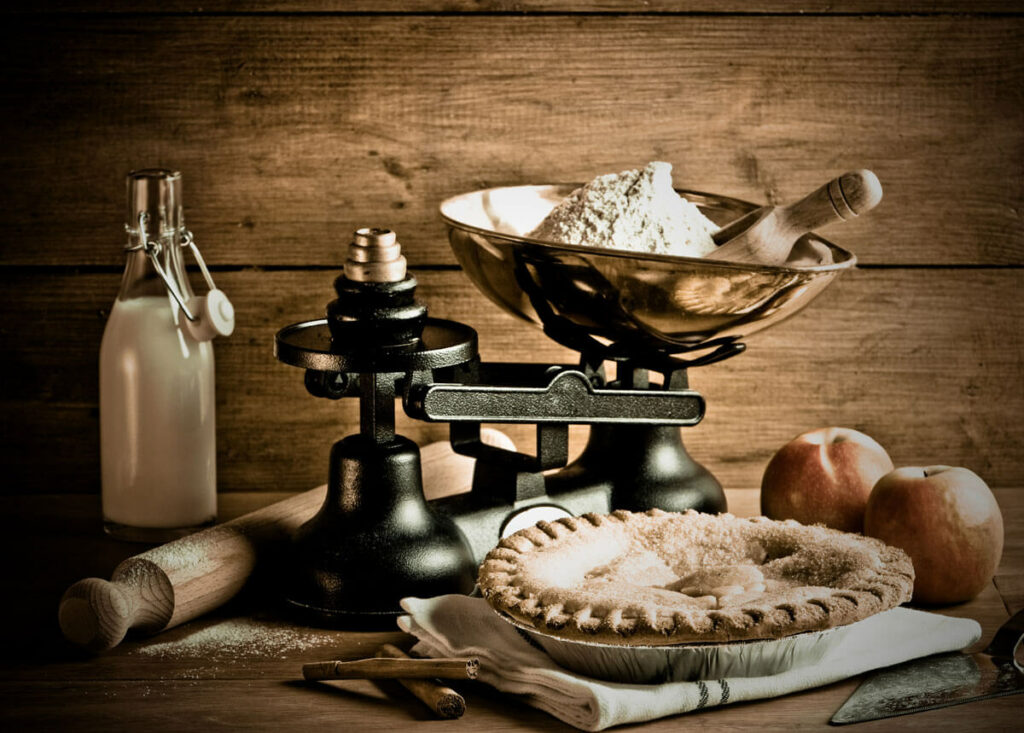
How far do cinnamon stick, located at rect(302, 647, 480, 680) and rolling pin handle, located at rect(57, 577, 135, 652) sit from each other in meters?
0.14

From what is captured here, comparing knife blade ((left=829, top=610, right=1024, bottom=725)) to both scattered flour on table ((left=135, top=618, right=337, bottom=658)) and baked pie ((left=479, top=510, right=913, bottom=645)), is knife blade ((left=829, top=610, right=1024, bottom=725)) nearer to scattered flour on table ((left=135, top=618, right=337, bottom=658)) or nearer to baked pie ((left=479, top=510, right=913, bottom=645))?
baked pie ((left=479, top=510, right=913, bottom=645))

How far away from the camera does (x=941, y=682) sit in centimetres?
84

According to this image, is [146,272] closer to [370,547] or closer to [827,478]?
[370,547]

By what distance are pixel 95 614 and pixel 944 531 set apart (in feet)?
2.15

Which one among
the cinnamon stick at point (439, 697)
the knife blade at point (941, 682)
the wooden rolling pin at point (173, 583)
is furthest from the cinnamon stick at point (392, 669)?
the knife blade at point (941, 682)

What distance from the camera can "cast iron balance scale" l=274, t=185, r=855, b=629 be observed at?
93 cm

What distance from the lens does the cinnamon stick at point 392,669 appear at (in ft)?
2.67

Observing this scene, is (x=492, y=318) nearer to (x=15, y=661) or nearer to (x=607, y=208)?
(x=607, y=208)

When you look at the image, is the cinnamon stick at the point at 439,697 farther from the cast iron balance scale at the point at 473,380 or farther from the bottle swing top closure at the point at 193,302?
the bottle swing top closure at the point at 193,302

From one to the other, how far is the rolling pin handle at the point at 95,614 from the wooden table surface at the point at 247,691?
→ 2cm

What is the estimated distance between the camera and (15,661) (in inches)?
35.0

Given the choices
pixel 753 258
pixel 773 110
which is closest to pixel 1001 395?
pixel 773 110

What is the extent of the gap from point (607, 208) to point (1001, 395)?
64 cm

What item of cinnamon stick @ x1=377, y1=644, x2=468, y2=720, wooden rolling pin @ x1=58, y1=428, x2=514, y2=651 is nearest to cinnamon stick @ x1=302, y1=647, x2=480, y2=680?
cinnamon stick @ x1=377, y1=644, x2=468, y2=720
